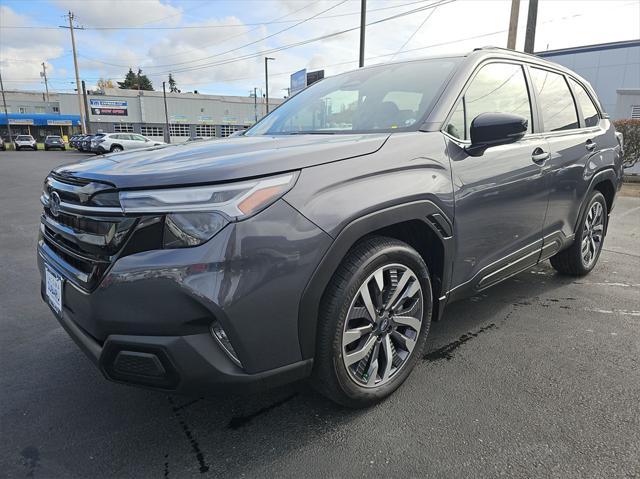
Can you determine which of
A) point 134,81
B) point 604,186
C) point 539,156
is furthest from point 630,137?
point 134,81

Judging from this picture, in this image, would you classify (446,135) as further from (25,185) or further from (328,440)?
(25,185)

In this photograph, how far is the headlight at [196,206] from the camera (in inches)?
66.8

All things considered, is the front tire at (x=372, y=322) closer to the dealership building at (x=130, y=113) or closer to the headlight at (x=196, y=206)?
the headlight at (x=196, y=206)

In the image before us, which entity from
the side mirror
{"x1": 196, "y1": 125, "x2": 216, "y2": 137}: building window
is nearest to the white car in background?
the side mirror

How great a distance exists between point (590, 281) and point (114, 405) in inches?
169

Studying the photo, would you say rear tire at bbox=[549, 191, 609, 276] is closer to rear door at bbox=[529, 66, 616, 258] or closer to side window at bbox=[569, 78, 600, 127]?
rear door at bbox=[529, 66, 616, 258]

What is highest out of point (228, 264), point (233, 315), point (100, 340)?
point (228, 264)

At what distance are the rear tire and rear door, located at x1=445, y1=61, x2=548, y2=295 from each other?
1.03 metres

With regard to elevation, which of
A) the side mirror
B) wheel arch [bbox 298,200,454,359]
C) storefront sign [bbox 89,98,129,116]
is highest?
storefront sign [bbox 89,98,129,116]

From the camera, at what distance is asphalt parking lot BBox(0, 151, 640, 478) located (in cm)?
195

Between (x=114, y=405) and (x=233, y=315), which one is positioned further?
(x=114, y=405)

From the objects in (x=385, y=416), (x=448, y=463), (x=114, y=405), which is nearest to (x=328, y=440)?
(x=385, y=416)

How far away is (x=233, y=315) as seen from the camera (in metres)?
1.69

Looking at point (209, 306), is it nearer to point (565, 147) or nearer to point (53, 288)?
point (53, 288)
